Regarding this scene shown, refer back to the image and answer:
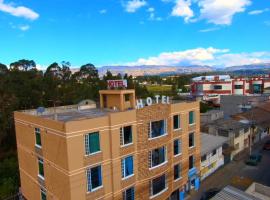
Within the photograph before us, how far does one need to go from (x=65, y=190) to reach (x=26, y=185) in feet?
32.9

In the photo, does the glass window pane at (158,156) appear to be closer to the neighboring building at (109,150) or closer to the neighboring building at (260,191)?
the neighboring building at (109,150)

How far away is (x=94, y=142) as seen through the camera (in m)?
22.7

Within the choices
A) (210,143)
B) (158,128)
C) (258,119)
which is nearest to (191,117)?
(158,128)

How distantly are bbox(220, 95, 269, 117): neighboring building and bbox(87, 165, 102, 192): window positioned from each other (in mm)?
58386

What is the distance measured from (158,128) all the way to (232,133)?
25810 millimetres

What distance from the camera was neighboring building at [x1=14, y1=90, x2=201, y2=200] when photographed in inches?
859

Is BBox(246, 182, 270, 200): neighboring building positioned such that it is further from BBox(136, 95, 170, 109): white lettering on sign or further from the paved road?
BBox(136, 95, 170, 109): white lettering on sign

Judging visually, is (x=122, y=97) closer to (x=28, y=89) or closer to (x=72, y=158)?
(x=72, y=158)

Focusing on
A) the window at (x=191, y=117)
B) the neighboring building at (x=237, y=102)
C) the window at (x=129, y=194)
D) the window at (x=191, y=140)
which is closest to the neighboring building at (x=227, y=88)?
the neighboring building at (x=237, y=102)

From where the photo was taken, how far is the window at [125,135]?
24719 millimetres

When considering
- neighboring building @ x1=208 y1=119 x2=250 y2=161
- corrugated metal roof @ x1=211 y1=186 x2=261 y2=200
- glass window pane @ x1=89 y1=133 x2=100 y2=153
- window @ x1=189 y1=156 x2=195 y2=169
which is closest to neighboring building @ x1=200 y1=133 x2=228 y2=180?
neighboring building @ x1=208 y1=119 x2=250 y2=161

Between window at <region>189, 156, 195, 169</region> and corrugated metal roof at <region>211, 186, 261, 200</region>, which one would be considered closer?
corrugated metal roof at <region>211, 186, 261, 200</region>

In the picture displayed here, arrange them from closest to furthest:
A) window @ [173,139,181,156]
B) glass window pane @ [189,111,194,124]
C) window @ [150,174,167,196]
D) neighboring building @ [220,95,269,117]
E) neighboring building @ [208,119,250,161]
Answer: window @ [150,174,167,196]
window @ [173,139,181,156]
glass window pane @ [189,111,194,124]
neighboring building @ [208,119,250,161]
neighboring building @ [220,95,269,117]

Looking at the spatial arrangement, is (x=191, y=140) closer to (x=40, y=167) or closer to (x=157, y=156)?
(x=157, y=156)
